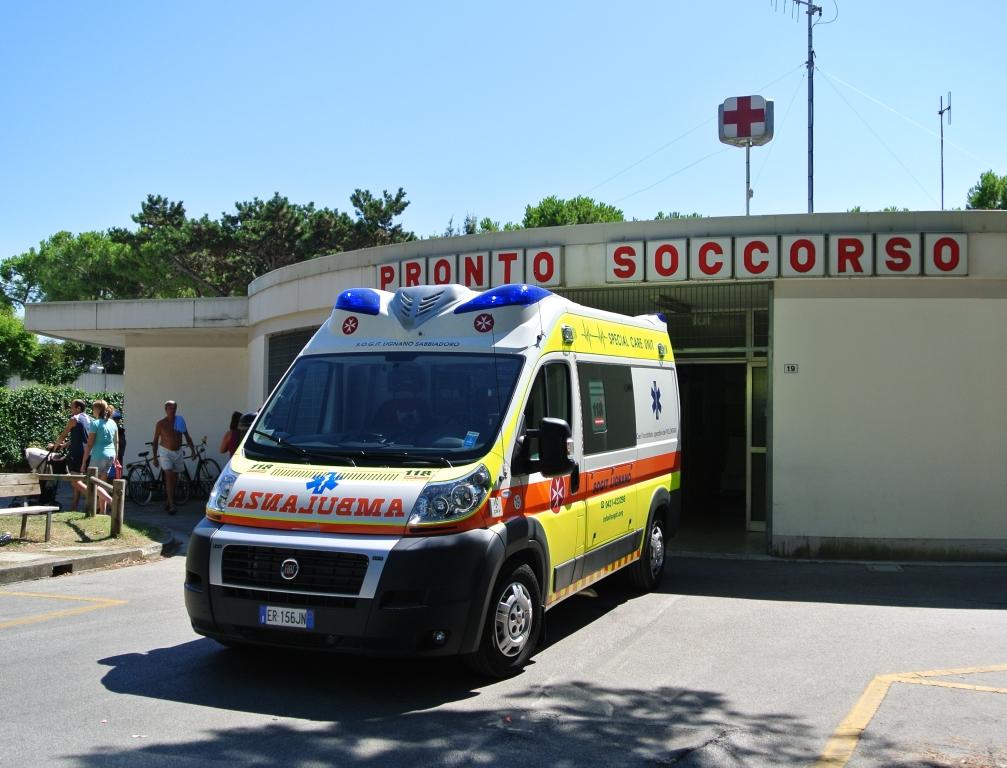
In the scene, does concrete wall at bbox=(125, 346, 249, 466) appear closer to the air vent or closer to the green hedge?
the green hedge

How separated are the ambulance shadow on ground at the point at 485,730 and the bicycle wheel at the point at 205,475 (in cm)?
1339

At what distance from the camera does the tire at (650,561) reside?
9344mm

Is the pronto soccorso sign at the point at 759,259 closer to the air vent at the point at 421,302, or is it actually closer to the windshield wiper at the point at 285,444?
the air vent at the point at 421,302

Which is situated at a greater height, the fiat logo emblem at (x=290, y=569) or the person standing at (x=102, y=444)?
the person standing at (x=102, y=444)

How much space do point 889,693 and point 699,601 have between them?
3290 mm

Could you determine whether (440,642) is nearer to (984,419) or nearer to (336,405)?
(336,405)

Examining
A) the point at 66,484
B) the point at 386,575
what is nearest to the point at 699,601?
the point at 386,575

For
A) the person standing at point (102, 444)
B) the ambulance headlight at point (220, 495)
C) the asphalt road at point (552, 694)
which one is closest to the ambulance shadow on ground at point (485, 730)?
the asphalt road at point (552, 694)

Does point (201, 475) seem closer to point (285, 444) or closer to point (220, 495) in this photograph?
point (285, 444)

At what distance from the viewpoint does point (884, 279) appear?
39.0ft

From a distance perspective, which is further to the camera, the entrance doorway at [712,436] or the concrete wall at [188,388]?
the concrete wall at [188,388]

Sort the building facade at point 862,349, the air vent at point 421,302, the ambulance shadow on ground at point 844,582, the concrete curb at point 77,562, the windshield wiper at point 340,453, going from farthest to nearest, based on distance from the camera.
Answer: the building facade at point 862,349
the concrete curb at point 77,562
the ambulance shadow on ground at point 844,582
the air vent at point 421,302
the windshield wiper at point 340,453

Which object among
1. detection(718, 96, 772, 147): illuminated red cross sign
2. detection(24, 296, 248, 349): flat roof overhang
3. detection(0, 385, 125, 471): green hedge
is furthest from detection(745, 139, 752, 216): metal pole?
detection(0, 385, 125, 471): green hedge

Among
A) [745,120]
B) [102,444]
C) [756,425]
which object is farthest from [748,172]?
[102,444]
